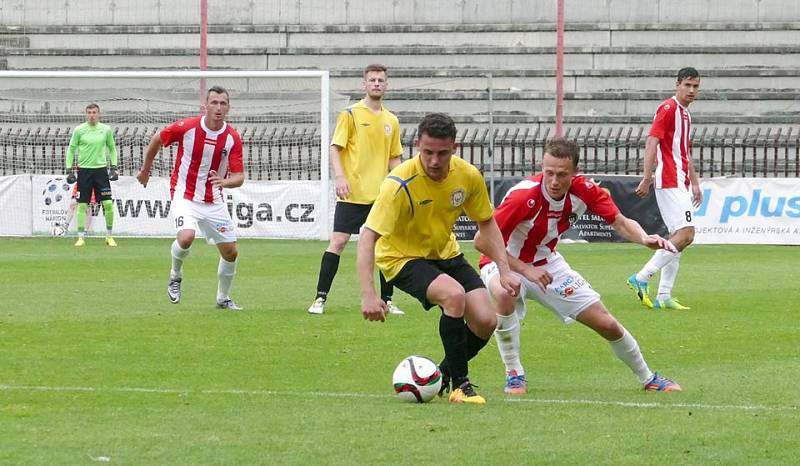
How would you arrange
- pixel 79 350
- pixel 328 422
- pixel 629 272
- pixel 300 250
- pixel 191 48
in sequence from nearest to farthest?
pixel 328 422 < pixel 79 350 < pixel 629 272 < pixel 300 250 < pixel 191 48

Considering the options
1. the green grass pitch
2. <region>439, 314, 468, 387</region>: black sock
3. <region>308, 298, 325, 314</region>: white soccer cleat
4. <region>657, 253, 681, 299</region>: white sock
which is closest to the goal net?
the green grass pitch

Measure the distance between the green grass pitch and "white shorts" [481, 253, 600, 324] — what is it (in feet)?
1.57

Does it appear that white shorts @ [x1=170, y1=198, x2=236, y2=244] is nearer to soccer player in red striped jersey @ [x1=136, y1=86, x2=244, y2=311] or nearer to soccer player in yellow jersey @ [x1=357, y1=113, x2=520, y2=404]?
soccer player in red striped jersey @ [x1=136, y1=86, x2=244, y2=311]

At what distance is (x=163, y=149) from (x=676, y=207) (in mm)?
14720

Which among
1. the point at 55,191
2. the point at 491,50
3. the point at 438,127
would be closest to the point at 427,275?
the point at 438,127

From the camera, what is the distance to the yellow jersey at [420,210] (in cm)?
779

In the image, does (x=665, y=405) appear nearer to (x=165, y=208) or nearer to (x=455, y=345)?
(x=455, y=345)

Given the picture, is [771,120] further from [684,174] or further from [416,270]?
[416,270]

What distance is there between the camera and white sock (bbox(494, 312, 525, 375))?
8.40 metres

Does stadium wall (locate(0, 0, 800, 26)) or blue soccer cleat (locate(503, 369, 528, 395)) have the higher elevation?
stadium wall (locate(0, 0, 800, 26))

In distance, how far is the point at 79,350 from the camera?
32.6 ft

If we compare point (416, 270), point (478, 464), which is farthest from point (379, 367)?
point (478, 464)

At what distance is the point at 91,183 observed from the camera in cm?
2256

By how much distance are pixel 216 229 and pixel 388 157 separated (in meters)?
1.69
